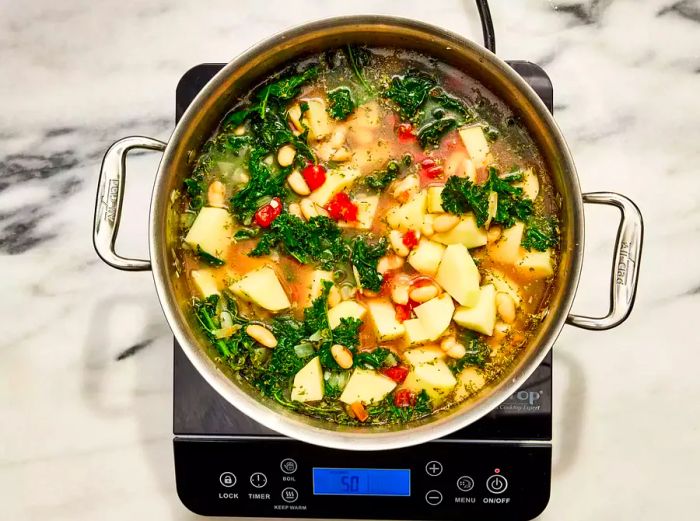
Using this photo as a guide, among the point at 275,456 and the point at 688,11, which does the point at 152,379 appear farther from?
the point at 688,11

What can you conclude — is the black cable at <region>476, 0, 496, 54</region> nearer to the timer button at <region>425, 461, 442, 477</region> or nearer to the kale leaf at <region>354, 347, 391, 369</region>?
the kale leaf at <region>354, 347, 391, 369</region>

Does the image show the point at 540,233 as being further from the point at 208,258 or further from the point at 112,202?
the point at 112,202

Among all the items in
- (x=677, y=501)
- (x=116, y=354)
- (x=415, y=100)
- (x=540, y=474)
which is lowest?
(x=677, y=501)

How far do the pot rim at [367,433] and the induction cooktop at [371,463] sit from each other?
232 mm

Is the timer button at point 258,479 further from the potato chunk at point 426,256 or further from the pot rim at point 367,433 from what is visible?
the potato chunk at point 426,256

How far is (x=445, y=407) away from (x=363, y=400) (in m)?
0.23

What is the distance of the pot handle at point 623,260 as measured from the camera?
82.4 inches

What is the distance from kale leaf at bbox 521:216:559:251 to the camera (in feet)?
7.34

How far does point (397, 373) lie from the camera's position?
2205 millimetres

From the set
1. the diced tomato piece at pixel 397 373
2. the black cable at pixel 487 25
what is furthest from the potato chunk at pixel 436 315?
the black cable at pixel 487 25

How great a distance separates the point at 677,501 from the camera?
257cm

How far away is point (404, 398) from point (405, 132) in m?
0.75

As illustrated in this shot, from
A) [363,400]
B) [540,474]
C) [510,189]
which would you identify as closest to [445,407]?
[363,400]

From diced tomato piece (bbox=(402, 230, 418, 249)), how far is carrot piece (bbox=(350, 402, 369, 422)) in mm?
465
